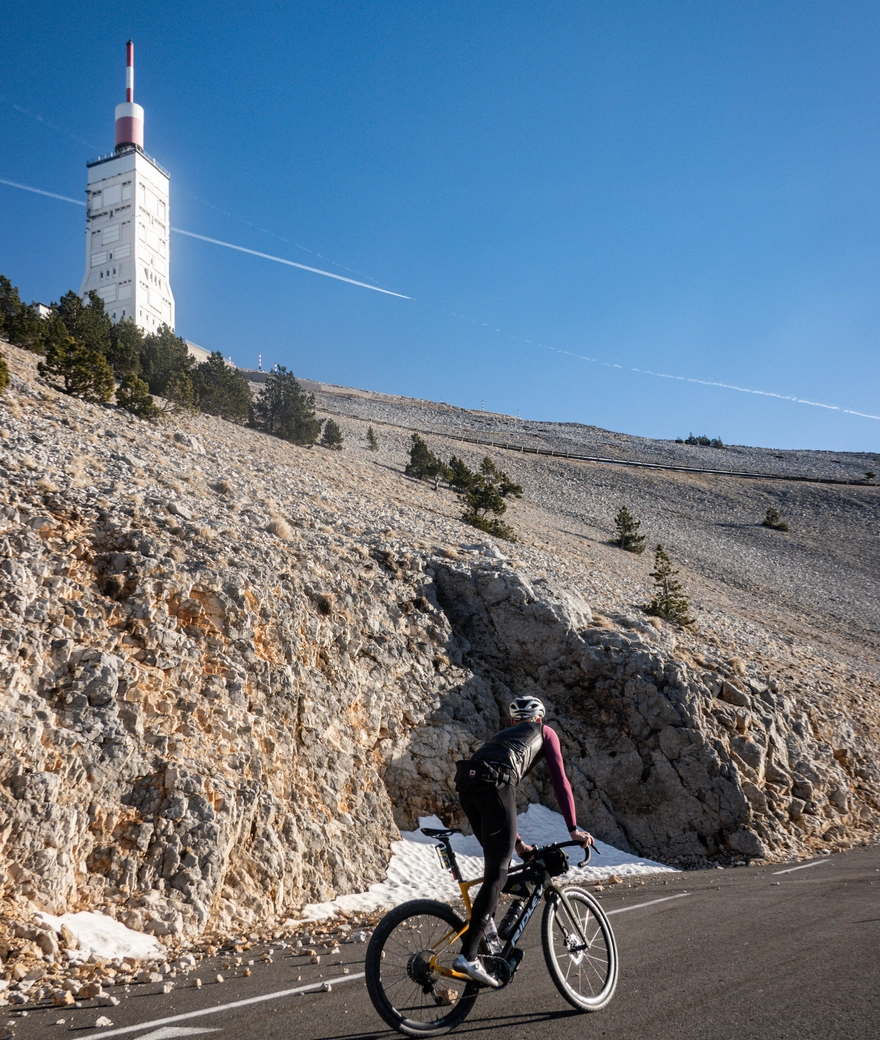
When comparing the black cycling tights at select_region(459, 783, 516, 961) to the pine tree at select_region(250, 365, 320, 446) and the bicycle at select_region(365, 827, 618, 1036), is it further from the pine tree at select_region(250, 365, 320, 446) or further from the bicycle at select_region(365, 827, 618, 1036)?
the pine tree at select_region(250, 365, 320, 446)

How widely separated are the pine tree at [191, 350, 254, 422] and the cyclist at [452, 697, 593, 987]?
119ft

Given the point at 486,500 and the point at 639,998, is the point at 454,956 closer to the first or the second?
the point at 639,998

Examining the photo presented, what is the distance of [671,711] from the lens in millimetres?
16312

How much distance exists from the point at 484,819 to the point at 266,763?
6.75 metres

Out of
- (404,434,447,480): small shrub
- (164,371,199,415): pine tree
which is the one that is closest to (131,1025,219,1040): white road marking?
(164,371,199,415): pine tree

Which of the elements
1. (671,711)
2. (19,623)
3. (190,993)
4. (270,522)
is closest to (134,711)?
(19,623)

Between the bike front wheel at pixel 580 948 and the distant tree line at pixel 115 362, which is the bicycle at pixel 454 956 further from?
the distant tree line at pixel 115 362

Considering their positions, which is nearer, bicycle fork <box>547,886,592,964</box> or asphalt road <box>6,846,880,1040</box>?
asphalt road <box>6,846,880,1040</box>

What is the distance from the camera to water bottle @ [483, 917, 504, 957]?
5109 mm

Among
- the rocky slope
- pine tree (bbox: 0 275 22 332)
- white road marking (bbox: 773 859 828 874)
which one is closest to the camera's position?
the rocky slope

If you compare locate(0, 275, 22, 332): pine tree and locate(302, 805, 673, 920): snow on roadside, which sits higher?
locate(0, 275, 22, 332): pine tree

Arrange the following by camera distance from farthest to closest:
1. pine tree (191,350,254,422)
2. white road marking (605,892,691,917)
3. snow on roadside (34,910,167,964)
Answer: pine tree (191,350,254,422) < white road marking (605,892,691,917) < snow on roadside (34,910,167,964)

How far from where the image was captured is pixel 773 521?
2291 inches

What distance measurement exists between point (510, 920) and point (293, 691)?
306 inches
